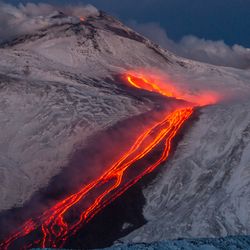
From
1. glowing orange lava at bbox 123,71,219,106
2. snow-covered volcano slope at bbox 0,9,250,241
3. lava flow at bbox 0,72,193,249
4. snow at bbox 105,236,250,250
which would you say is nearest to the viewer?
snow at bbox 105,236,250,250

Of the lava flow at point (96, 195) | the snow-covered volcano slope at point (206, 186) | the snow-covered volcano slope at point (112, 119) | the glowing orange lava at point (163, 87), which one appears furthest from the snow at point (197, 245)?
the glowing orange lava at point (163, 87)

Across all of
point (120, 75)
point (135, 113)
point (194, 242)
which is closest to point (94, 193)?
point (135, 113)

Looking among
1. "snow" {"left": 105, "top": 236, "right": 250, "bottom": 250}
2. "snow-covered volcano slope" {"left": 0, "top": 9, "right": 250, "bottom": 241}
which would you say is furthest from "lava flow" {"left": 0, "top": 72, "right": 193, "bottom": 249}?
"snow" {"left": 105, "top": 236, "right": 250, "bottom": 250}

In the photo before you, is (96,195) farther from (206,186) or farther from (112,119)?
(112,119)

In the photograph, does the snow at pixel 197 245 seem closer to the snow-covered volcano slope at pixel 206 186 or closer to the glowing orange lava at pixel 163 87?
the snow-covered volcano slope at pixel 206 186

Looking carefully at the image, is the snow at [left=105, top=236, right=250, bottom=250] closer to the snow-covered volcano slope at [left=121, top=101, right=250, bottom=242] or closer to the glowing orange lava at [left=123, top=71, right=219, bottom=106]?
the snow-covered volcano slope at [left=121, top=101, right=250, bottom=242]

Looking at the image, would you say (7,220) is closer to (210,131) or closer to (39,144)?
(39,144)
